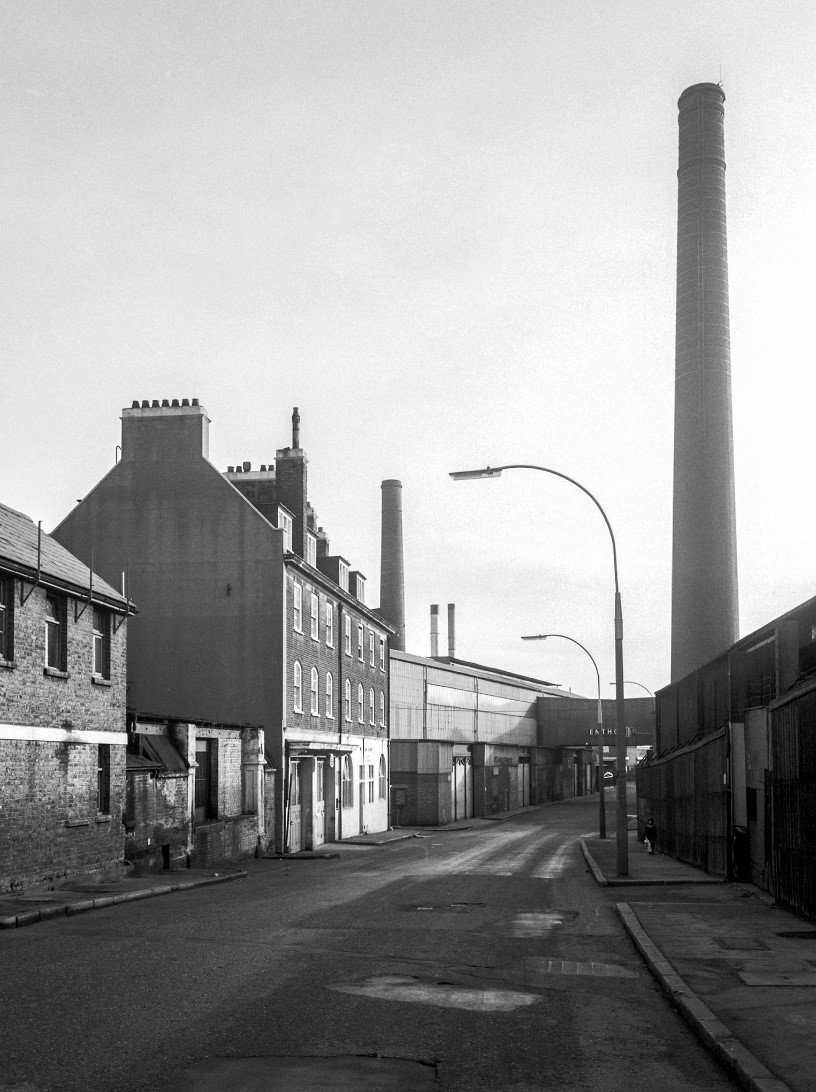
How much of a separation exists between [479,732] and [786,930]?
6922 cm

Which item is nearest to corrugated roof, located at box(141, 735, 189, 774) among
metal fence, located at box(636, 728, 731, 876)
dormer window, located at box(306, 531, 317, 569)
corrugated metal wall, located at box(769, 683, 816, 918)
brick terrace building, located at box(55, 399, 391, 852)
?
brick terrace building, located at box(55, 399, 391, 852)

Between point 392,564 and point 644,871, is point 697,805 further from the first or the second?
point 392,564

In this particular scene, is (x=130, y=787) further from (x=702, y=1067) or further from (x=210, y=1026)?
(x=702, y=1067)

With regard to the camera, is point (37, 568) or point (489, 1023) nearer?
point (489, 1023)

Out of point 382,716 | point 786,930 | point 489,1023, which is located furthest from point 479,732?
point 489,1023

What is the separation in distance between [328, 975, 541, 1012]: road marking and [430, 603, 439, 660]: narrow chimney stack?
91.2 m

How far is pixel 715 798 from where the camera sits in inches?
1131

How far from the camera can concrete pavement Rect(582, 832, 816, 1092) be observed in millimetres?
8905

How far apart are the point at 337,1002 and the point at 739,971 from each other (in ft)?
15.4

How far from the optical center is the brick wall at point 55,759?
75.2 ft

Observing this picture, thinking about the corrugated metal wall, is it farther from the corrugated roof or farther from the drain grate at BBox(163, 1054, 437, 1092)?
the corrugated roof

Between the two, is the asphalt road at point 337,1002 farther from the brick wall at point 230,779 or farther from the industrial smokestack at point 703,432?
the industrial smokestack at point 703,432

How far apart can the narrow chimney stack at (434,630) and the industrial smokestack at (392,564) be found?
29.0 meters

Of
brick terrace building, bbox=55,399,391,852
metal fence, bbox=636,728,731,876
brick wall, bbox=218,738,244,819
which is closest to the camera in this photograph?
metal fence, bbox=636,728,731,876
